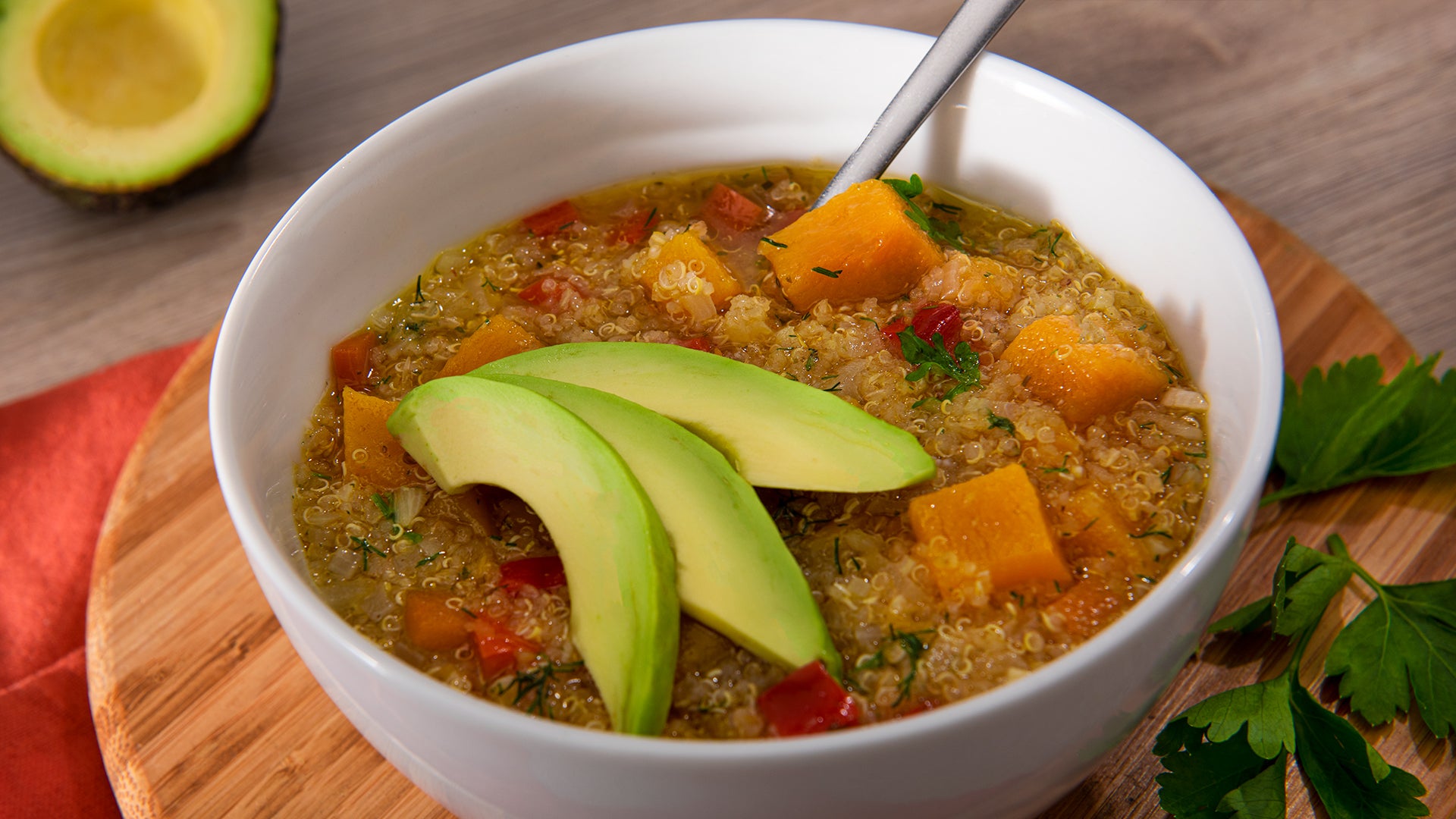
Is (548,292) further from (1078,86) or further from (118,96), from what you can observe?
(1078,86)

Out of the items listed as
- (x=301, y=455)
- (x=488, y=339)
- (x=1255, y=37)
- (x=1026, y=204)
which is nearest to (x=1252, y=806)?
(x=1026, y=204)

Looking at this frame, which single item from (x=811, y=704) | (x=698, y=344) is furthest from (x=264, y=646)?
(x=811, y=704)

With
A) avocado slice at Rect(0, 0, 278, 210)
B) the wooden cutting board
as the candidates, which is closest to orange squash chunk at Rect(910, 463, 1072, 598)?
the wooden cutting board

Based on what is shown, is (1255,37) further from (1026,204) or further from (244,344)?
(244,344)

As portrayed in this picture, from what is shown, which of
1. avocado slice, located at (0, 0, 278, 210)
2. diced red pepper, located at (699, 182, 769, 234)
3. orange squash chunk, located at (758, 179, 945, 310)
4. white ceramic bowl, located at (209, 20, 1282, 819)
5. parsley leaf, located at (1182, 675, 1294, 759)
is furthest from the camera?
avocado slice, located at (0, 0, 278, 210)

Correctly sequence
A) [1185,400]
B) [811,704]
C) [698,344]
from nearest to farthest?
[811,704], [1185,400], [698,344]

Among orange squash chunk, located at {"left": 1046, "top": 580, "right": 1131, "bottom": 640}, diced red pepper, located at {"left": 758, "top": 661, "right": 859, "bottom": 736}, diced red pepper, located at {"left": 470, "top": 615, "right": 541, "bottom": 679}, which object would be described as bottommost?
diced red pepper, located at {"left": 470, "top": 615, "right": 541, "bottom": 679}

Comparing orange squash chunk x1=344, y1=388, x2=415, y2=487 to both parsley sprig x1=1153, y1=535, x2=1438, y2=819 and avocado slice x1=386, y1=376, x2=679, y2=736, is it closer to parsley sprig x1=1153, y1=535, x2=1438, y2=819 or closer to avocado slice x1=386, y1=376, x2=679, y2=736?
avocado slice x1=386, y1=376, x2=679, y2=736
